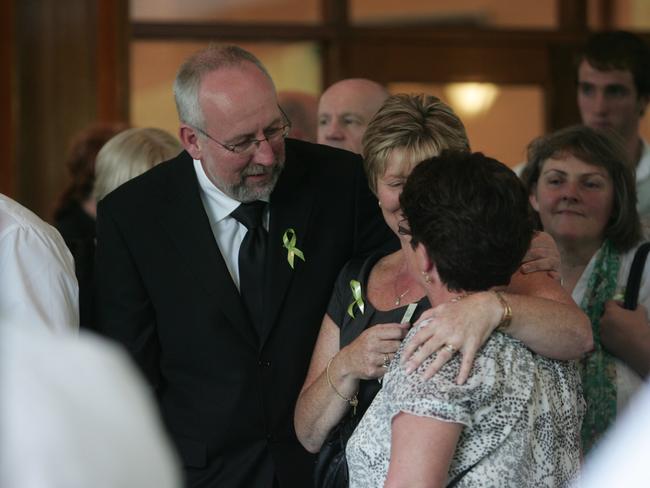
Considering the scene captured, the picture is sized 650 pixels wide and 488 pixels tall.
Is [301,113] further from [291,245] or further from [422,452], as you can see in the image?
[422,452]

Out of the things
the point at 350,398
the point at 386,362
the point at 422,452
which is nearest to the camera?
the point at 422,452

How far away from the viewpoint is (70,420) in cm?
104

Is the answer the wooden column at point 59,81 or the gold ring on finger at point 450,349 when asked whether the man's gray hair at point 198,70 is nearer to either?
the gold ring on finger at point 450,349

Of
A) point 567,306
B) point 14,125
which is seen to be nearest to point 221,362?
point 567,306

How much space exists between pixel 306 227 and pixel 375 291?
35 cm

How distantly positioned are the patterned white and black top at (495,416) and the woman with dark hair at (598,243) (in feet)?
3.27

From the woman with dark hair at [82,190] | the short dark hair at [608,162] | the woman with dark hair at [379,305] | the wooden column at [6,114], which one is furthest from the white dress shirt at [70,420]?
the wooden column at [6,114]

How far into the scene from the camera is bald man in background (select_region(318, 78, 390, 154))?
4613mm

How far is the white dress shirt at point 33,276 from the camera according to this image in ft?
9.12

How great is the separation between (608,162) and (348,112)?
1.27 meters

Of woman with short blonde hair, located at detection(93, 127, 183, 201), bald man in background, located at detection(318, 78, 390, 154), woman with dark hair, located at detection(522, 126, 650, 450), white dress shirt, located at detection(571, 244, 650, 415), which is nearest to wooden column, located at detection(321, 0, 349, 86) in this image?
bald man in background, located at detection(318, 78, 390, 154)

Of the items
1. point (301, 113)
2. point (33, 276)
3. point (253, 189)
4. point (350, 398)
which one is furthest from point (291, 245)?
point (301, 113)

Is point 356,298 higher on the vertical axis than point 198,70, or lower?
lower

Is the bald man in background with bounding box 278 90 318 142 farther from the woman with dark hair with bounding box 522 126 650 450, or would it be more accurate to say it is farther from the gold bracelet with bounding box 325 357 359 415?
the gold bracelet with bounding box 325 357 359 415
